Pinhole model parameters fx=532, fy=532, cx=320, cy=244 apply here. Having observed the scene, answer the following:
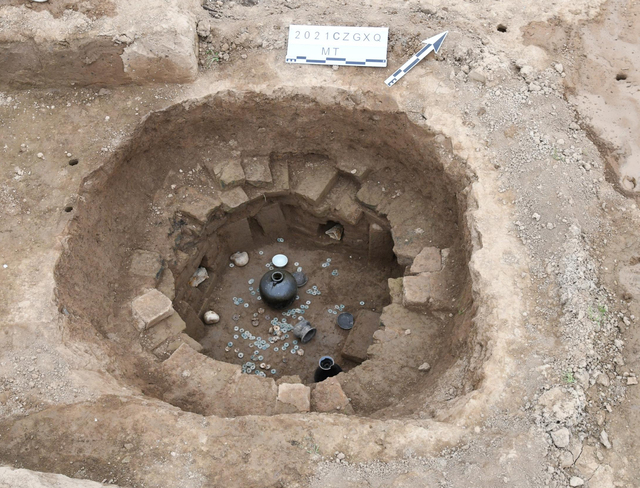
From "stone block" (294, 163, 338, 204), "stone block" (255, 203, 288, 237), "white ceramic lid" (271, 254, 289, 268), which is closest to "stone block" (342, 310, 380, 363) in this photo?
"white ceramic lid" (271, 254, 289, 268)

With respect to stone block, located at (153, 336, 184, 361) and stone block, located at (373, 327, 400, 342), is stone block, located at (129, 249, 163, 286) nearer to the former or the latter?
stone block, located at (153, 336, 184, 361)

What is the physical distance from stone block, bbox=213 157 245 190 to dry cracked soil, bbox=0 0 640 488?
1.2 inches

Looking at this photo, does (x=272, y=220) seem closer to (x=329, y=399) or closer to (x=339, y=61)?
(x=339, y=61)

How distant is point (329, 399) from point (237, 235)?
2.88 meters

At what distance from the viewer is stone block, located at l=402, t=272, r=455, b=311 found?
5.14 metres

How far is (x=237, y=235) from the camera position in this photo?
6.92m

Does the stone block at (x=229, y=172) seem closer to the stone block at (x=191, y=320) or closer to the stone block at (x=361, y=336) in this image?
the stone block at (x=191, y=320)

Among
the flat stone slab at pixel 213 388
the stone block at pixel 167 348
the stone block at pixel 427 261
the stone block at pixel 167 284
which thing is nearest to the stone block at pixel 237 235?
the stone block at pixel 167 284

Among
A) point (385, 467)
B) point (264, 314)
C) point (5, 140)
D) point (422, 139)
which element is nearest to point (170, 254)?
point (264, 314)

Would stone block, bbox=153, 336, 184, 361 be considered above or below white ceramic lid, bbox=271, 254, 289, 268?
above

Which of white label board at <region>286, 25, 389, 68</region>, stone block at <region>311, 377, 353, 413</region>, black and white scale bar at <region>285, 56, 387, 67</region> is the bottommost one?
stone block at <region>311, 377, 353, 413</region>

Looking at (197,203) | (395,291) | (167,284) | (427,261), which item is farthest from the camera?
(197,203)

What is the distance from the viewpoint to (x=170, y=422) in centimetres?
390

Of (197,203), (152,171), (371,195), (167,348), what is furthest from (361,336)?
(152,171)
